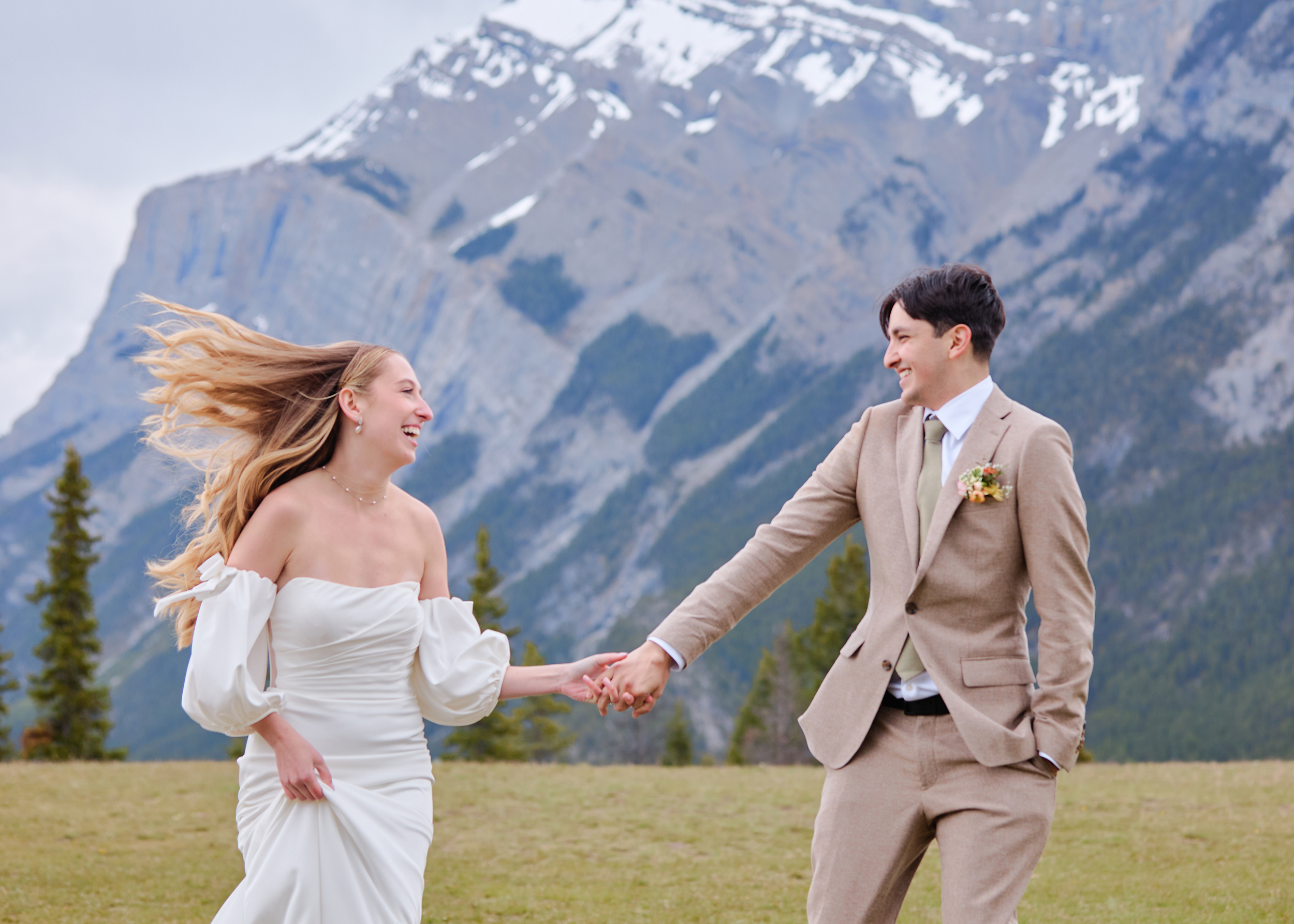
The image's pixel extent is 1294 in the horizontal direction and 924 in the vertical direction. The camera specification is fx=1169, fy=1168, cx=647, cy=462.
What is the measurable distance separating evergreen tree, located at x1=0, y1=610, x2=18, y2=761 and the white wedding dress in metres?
25.9

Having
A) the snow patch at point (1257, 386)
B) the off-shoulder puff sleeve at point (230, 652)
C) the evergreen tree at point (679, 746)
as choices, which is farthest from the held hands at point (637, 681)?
the snow patch at point (1257, 386)

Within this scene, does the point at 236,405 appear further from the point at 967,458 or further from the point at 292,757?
the point at 967,458

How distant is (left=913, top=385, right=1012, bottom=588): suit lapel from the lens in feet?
14.5

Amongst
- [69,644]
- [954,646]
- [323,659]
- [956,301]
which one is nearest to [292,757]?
[323,659]

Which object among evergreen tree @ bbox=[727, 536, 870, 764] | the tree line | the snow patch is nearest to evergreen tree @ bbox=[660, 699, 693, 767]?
evergreen tree @ bbox=[727, 536, 870, 764]

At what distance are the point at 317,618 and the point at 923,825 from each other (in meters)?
2.48

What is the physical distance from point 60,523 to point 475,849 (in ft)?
75.1

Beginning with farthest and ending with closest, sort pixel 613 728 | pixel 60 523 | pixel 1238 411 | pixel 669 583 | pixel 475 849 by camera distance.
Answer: pixel 669 583 → pixel 1238 411 → pixel 613 728 → pixel 60 523 → pixel 475 849

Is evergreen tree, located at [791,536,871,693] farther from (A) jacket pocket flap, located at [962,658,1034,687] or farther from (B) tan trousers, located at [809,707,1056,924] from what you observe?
(A) jacket pocket flap, located at [962,658,1034,687]

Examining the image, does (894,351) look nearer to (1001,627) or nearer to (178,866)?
(1001,627)

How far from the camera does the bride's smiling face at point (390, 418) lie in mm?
4949

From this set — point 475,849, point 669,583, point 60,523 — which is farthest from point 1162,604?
point 475,849

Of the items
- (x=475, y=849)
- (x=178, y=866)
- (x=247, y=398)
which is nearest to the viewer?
(x=247, y=398)

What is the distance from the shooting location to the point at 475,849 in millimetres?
11789
